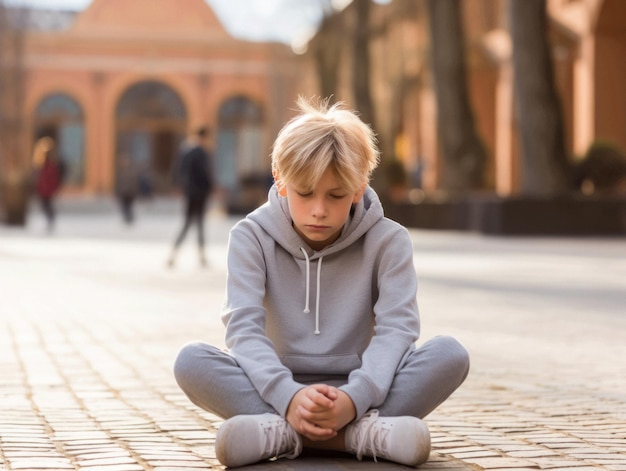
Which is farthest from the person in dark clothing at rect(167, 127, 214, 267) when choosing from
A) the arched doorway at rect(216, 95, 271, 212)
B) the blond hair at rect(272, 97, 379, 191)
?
the arched doorway at rect(216, 95, 271, 212)

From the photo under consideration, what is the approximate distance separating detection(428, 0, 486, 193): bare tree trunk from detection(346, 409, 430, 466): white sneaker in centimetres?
2406

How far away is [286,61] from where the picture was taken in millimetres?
54812

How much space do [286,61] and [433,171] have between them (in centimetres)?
1246

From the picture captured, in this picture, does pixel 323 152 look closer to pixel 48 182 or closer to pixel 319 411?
pixel 319 411

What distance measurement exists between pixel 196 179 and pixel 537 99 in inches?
328

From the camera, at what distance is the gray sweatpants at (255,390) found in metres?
4.32

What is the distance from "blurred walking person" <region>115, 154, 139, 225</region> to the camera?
3344 cm

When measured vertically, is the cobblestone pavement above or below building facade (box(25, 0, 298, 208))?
below

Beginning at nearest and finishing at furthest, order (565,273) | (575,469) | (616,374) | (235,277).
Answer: (575,469), (235,277), (616,374), (565,273)

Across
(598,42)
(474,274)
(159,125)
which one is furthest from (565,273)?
(159,125)

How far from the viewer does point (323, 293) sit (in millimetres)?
4496

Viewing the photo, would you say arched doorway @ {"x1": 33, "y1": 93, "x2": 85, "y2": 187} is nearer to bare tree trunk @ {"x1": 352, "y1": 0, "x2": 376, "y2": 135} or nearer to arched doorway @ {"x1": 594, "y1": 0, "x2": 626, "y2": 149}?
bare tree trunk @ {"x1": 352, "y1": 0, "x2": 376, "y2": 135}

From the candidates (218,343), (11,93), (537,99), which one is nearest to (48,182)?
(537,99)

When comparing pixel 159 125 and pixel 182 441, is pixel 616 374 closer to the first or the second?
pixel 182 441
